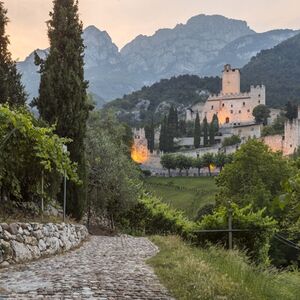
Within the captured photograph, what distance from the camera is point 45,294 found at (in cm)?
561

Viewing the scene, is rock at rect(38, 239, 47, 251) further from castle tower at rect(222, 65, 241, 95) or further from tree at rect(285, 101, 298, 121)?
castle tower at rect(222, 65, 241, 95)

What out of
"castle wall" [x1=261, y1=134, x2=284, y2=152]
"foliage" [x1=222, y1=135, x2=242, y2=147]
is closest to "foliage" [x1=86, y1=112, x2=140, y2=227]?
"castle wall" [x1=261, y1=134, x2=284, y2=152]

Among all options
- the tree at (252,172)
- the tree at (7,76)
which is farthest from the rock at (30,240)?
the tree at (252,172)

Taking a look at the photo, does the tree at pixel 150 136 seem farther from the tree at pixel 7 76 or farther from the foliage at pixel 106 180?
the tree at pixel 7 76

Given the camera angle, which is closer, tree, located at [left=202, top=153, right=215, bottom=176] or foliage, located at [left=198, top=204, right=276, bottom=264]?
foliage, located at [left=198, top=204, right=276, bottom=264]

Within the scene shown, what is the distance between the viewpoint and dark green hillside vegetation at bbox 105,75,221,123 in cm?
17800

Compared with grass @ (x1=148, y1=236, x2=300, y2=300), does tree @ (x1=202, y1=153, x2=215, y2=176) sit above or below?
below

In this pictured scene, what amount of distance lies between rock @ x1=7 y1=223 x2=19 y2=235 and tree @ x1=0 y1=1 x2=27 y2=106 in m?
8.35

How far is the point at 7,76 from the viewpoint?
17.4m

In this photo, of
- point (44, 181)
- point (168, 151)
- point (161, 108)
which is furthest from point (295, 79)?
point (44, 181)

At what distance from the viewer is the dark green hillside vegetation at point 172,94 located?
584 feet

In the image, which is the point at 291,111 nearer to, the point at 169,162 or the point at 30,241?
the point at 169,162

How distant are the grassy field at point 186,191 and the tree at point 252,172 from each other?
39.0 ft

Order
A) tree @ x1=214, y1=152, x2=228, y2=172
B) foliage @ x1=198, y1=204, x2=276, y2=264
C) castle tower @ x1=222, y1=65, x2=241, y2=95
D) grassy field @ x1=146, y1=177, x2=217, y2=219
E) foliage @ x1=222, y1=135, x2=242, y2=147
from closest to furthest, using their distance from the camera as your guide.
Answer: foliage @ x1=198, y1=204, x2=276, y2=264 → grassy field @ x1=146, y1=177, x2=217, y2=219 → tree @ x1=214, y1=152, x2=228, y2=172 → foliage @ x1=222, y1=135, x2=242, y2=147 → castle tower @ x1=222, y1=65, x2=241, y2=95
